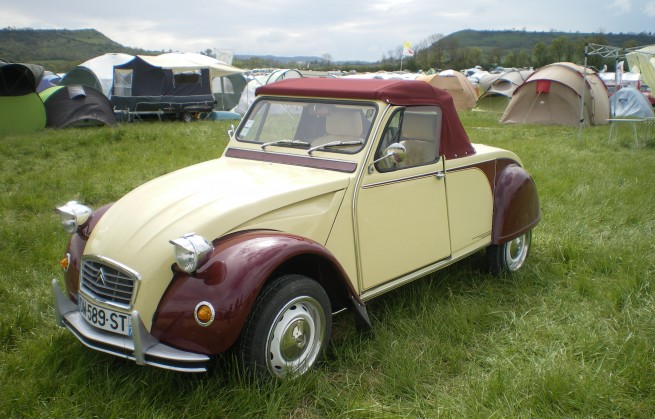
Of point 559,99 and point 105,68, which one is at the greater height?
point 105,68

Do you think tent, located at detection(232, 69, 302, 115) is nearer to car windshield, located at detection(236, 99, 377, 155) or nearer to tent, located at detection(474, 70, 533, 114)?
tent, located at detection(474, 70, 533, 114)

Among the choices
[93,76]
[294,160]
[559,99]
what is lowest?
[294,160]

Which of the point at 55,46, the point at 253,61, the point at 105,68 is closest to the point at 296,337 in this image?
the point at 105,68

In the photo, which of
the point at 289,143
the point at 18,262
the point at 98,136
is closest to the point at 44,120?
the point at 98,136

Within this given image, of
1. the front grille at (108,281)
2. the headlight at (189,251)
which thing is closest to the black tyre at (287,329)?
the headlight at (189,251)

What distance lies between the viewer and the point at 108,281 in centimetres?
282

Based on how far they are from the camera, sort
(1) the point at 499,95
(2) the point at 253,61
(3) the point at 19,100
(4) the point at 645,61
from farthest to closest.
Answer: (2) the point at 253,61, (1) the point at 499,95, (3) the point at 19,100, (4) the point at 645,61

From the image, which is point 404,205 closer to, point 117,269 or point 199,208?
point 199,208

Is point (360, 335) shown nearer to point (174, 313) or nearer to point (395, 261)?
point (395, 261)

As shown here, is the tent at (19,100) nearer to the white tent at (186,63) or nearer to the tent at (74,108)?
the tent at (74,108)

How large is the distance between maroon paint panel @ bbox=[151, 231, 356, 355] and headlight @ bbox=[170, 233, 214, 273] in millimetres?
69

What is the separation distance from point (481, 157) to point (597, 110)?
14235mm

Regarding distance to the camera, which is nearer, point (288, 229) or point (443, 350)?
point (288, 229)

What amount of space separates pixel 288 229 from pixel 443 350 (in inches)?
50.6
